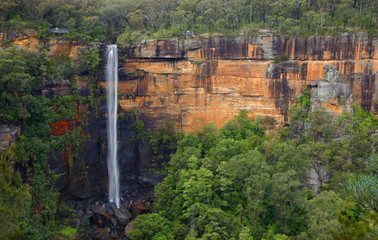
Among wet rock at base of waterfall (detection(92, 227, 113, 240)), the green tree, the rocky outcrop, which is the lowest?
wet rock at base of waterfall (detection(92, 227, 113, 240))

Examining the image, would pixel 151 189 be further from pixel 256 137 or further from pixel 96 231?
pixel 256 137

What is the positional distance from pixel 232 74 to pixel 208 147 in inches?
227

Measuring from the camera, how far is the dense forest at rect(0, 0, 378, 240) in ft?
57.4

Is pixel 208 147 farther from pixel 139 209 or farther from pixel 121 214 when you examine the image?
pixel 121 214

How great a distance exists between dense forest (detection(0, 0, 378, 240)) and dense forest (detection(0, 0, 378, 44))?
101mm

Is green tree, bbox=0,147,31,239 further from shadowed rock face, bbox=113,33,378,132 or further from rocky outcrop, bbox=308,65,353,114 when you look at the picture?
rocky outcrop, bbox=308,65,353,114

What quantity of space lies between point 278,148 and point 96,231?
12541 mm

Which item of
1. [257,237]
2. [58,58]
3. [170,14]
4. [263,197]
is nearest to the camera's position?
[257,237]

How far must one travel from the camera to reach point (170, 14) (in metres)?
28.8

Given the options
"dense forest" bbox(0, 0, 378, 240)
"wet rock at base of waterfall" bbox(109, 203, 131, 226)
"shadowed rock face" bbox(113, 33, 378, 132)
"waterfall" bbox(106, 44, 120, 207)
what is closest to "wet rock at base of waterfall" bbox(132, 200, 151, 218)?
"wet rock at base of waterfall" bbox(109, 203, 131, 226)

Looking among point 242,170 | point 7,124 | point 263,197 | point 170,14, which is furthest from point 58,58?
point 263,197

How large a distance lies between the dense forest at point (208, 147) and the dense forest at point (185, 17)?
0.10m

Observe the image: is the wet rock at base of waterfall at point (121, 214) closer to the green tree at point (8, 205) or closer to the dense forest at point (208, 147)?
the dense forest at point (208, 147)

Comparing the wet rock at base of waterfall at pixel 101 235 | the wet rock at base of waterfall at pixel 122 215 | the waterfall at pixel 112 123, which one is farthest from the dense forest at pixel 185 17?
the wet rock at base of waterfall at pixel 101 235
